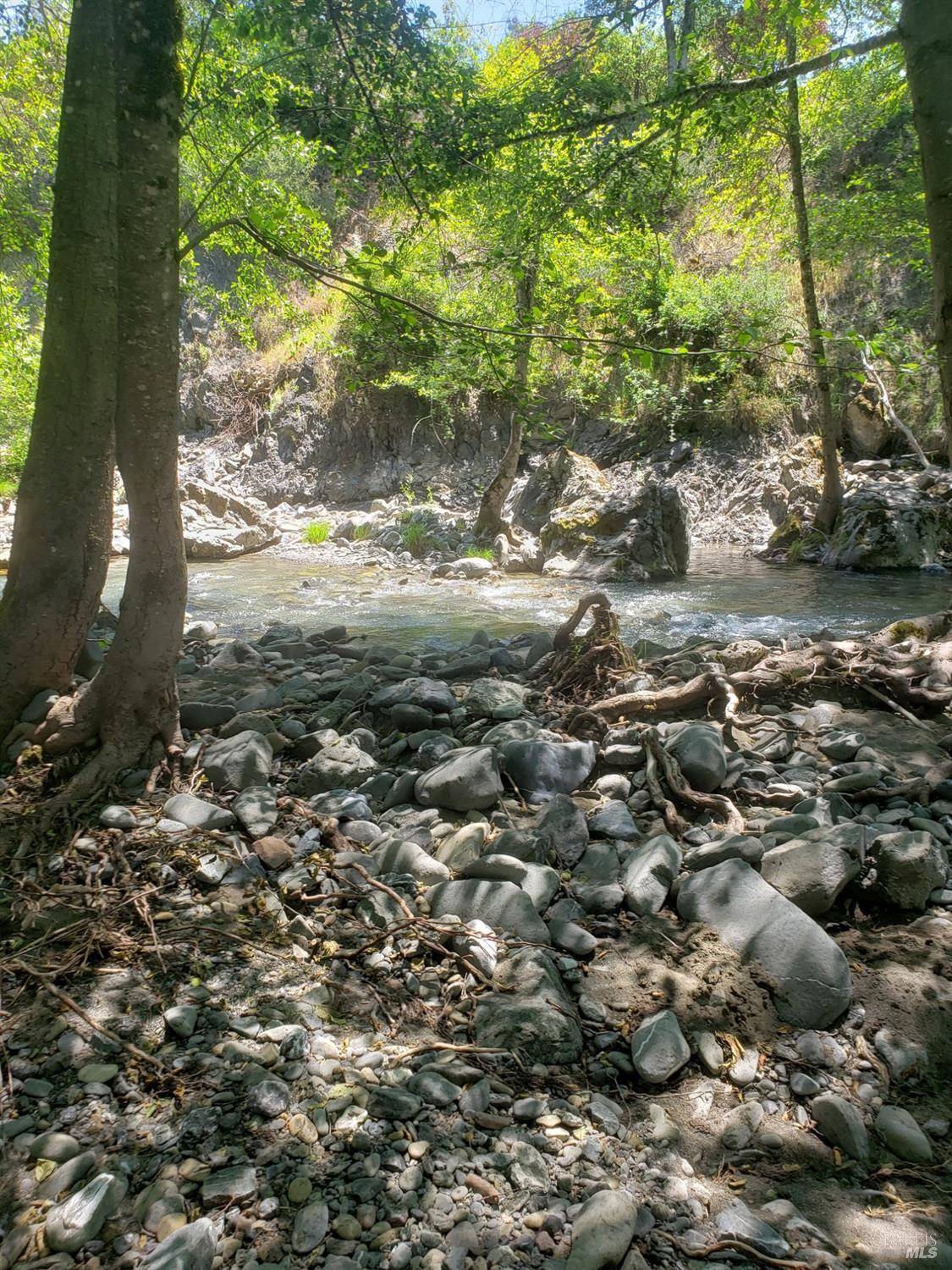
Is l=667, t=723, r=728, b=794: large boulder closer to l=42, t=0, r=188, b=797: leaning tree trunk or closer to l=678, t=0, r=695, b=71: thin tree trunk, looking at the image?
l=42, t=0, r=188, b=797: leaning tree trunk

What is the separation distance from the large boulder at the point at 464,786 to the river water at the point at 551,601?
4628 mm

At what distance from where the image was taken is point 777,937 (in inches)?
100.0

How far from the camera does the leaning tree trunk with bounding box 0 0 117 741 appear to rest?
3.63 meters

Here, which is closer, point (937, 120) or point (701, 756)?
point (937, 120)

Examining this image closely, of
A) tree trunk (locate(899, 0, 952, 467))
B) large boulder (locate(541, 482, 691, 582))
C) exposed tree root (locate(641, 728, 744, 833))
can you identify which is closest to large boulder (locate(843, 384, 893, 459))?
large boulder (locate(541, 482, 691, 582))

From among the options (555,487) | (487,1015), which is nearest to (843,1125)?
(487,1015)

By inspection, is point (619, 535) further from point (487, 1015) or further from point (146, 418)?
point (487, 1015)

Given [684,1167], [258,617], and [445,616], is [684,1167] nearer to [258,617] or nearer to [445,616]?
[445,616]

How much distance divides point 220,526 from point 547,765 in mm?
15929

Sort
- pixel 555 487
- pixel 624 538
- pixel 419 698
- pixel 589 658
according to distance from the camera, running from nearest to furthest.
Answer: pixel 419 698 < pixel 589 658 < pixel 624 538 < pixel 555 487

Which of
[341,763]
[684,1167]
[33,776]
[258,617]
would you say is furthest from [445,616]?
[684,1167]

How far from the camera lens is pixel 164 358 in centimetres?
377

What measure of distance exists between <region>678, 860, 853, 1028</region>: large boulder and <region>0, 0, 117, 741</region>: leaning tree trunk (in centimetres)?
360

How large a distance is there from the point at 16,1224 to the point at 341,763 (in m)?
2.59
